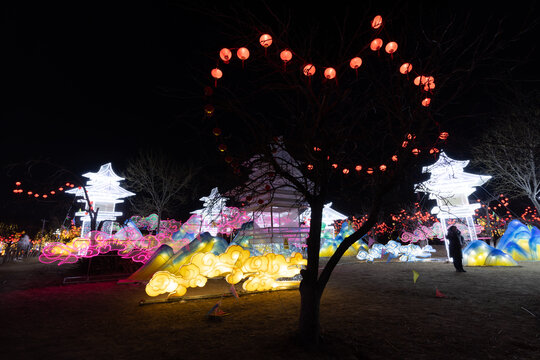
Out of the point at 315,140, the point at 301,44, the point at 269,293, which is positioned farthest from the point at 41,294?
the point at 301,44

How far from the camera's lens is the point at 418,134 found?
13.4ft

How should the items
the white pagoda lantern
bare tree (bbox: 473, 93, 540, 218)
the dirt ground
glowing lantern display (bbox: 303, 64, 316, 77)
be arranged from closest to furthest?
the dirt ground → glowing lantern display (bbox: 303, 64, 316, 77) → bare tree (bbox: 473, 93, 540, 218) → the white pagoda lantern

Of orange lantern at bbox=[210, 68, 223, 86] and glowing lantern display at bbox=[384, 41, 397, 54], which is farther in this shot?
orange lantern at bbox=[210, 68, 223, 86]

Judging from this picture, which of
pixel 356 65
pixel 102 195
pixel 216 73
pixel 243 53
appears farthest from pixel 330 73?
pixel 102 195

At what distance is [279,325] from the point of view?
4934 mm

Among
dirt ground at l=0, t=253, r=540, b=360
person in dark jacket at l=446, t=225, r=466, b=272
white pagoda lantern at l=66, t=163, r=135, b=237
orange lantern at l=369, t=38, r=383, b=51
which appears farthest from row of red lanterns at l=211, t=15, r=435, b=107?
white pagoda lantern at l=66, t=163, r=135, b=237

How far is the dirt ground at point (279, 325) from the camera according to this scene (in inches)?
150

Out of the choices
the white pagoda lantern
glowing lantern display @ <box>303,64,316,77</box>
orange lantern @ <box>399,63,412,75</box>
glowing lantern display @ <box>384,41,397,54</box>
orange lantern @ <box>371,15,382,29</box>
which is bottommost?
the white pagoda lantern

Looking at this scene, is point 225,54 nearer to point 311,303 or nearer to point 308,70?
point 308,70

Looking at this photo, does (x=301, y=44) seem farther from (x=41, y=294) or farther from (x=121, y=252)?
(x=121, y=252)

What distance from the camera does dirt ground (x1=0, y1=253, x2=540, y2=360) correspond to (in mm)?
3818

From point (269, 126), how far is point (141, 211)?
31190 millimetres

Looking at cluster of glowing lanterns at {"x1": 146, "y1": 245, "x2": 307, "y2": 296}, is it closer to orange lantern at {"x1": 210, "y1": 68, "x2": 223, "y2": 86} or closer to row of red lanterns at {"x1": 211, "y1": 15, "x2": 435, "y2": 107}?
orange lantern at {"x1": 210, "y1": 68, "x2": 223, "y2": 86}

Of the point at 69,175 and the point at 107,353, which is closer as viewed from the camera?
the point at 107,353
